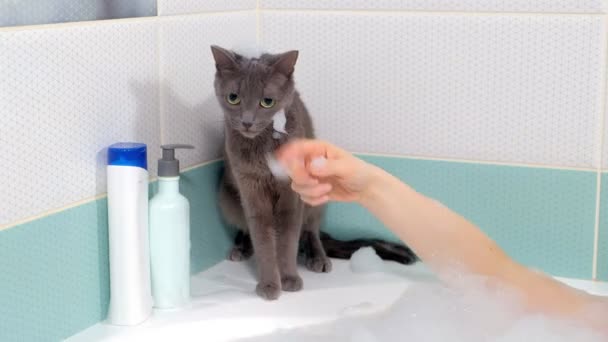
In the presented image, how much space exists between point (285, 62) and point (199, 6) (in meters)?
0.25

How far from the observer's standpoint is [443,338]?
1467 mm

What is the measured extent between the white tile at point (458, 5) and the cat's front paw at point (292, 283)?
0.57m

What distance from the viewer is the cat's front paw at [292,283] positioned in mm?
1668

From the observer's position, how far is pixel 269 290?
162cm

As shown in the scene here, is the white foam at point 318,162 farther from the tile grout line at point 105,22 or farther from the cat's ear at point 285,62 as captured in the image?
the tile grout line at point 105,22

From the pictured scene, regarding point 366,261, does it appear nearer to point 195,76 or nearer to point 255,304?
point 255,304

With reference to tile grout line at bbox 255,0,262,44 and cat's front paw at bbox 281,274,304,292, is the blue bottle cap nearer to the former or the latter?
cat's front paw at bbox 281,274,304,292

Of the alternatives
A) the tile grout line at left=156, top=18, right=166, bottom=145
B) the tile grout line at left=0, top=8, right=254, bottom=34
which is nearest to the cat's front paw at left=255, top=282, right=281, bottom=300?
the tile grout line at left=156, top=18, right=166, bottom=145

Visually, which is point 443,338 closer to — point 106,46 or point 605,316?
point 605,316

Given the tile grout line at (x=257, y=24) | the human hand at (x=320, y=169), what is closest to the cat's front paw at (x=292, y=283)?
the human hand at (x=320, y=169)

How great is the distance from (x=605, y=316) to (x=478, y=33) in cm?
61

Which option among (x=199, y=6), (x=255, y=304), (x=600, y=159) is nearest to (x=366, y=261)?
(x=255, y=304)

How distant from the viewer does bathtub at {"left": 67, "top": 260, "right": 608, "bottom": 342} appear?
147 centimetres

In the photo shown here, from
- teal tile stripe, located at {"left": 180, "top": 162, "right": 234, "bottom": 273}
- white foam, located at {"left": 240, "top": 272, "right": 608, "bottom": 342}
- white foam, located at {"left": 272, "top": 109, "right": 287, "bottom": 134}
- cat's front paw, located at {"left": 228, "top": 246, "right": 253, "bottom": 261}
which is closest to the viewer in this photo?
white foam, located at {"left": 240, "top": 272, "right": 608, "bottom": 342}
